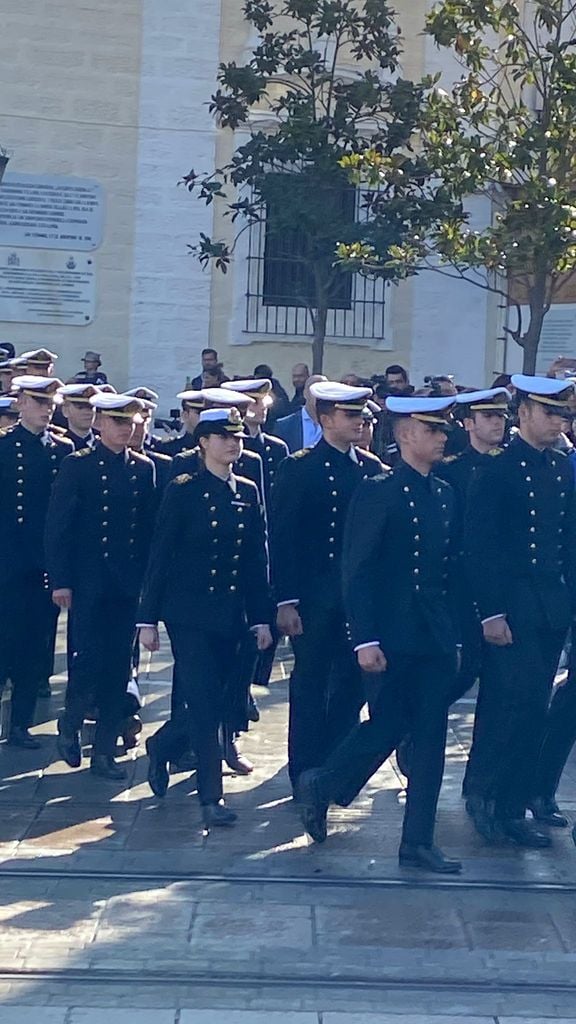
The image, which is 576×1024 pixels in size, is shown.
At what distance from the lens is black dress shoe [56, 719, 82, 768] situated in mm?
8594

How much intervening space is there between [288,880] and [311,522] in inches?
73.9

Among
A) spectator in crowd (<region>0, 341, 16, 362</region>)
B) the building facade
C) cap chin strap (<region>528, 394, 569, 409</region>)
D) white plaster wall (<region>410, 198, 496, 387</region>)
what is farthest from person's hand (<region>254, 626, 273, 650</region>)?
white plaster wall (<region>410, 198, 496, 387</region>)

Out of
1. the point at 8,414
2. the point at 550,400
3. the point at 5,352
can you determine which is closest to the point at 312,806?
the point at 550,400

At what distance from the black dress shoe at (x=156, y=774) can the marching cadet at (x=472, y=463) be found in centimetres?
147

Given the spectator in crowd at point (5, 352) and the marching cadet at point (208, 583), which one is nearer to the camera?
the marching cadet at point (208, 583)

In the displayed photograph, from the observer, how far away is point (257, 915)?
21.8 feet

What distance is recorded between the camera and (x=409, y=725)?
739cm

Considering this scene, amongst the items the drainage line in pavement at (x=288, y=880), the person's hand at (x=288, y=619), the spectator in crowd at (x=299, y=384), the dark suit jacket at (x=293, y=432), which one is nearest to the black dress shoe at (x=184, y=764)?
the person's hand at (x=288, y=619)

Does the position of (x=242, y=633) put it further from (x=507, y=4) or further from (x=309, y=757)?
(x=507, y=4)

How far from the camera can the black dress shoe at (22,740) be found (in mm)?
9164

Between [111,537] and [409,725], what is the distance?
2.06m

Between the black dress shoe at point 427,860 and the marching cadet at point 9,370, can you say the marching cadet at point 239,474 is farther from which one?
the marching cadet at point 9,370

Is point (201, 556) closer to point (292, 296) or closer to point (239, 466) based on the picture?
point (239, 466)

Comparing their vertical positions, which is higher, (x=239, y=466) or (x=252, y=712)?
(x=239, y=466)
